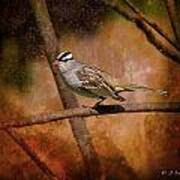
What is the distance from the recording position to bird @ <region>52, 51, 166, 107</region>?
2.23 meters

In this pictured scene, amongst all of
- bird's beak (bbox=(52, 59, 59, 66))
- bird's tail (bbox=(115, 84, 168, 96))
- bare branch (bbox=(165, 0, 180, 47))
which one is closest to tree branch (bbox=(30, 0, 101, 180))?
bird's beak (bbox=(52, 59, 59, 66))

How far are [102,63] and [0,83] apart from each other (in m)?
0.29

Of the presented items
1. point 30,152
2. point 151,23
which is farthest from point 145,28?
point 30,152

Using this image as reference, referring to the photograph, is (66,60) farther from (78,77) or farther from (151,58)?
(151,58)

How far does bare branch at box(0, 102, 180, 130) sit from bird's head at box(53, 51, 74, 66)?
13 cm

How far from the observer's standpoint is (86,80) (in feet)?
7.30

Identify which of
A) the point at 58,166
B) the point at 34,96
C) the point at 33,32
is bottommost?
the point at 58,166

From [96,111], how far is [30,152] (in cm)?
22

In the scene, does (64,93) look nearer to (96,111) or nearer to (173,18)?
(96,111)

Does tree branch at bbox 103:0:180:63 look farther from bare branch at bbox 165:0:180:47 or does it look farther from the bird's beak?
the bird's beak

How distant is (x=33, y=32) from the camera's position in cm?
232

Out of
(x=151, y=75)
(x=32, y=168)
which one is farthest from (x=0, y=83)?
(x=151, y=75)

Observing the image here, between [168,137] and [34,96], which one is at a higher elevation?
[34,96]

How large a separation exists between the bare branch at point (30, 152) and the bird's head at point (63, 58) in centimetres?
23
